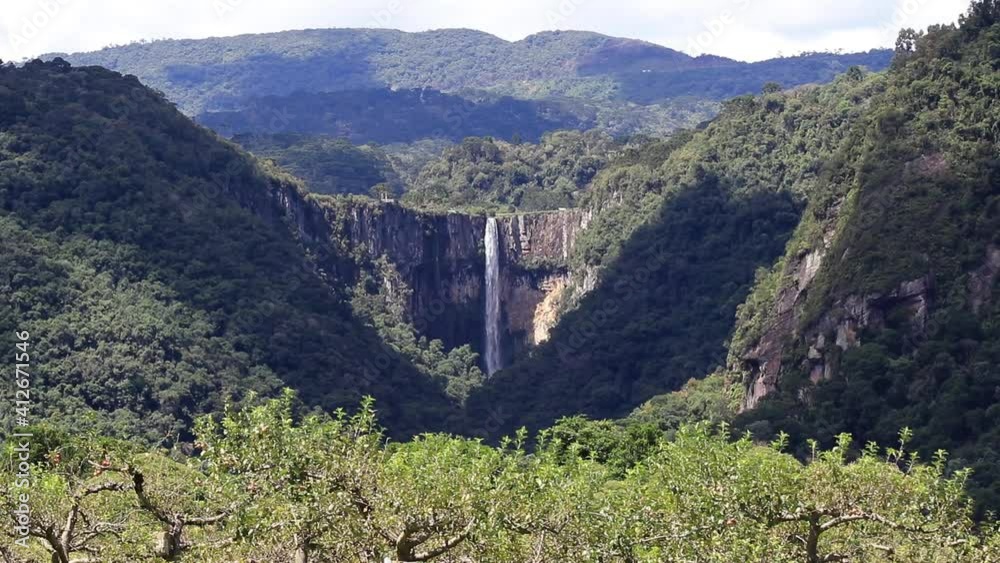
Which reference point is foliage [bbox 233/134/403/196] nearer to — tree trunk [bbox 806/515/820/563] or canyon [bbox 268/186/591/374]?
canyon [bbox 268/186/591/374]

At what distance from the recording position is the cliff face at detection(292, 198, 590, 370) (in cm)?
10744

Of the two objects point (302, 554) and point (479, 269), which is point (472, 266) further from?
point (302, 554)

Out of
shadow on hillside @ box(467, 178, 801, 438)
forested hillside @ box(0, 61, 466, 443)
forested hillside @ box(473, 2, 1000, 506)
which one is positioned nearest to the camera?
forested hillside @ box(473, 2, 1000, 506)

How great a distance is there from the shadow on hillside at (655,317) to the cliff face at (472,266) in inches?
474

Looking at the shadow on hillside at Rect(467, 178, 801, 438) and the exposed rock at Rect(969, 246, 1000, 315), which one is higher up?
the exposed rock at Rect(969, 246, 1000, 315)

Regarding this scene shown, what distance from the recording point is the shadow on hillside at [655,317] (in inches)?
3371

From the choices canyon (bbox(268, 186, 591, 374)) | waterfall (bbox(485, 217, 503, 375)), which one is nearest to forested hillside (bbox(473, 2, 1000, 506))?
canyon (bbox(268, 186, 591, 374))

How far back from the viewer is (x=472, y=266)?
365 feet

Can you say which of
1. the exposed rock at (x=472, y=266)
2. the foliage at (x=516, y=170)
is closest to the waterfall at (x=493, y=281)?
the exposed rock at (x=472, y=266)

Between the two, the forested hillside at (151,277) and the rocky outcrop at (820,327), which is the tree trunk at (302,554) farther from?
the rocky outcrop at (820,327)

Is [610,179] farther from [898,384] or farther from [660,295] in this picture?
[898,384]

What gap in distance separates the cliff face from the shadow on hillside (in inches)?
474

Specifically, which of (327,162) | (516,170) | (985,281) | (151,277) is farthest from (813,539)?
(327,162)

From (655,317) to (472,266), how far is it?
866 inches
